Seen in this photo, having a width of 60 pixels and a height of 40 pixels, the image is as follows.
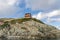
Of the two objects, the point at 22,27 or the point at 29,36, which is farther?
the point at 22,27

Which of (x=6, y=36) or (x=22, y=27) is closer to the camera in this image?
(x=6, y=36)

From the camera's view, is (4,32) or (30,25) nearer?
(4,32)

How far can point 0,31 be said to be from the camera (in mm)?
188000

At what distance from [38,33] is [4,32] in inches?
1235

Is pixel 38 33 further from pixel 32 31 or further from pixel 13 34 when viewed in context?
pixel 13 34

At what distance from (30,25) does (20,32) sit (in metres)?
15.3

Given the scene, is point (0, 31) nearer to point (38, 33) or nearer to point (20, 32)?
point (20, 32)

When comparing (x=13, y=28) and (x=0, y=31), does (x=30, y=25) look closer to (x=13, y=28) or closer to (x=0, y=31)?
(x=13, y=28)


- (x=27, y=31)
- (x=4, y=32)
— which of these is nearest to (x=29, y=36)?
(x=27, y=31)

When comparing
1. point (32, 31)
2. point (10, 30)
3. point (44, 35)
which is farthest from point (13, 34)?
point (44, 35)

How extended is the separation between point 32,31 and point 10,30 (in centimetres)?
2025

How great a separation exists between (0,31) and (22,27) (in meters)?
22.6

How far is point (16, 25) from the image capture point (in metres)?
199

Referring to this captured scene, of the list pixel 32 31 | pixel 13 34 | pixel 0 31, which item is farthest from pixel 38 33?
pixel 0 31
